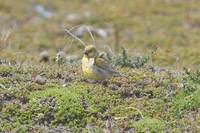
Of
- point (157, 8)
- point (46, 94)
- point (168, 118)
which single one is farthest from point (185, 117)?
point (157, 8)

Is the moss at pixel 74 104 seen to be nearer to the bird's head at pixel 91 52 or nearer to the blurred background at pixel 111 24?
the bird's head at pixel 91 52

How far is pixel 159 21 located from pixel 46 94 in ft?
51.9

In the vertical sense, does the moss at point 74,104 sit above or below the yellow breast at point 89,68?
below

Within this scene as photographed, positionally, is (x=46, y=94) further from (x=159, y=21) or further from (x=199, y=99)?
(x=159, y=21)

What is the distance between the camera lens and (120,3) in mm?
28188

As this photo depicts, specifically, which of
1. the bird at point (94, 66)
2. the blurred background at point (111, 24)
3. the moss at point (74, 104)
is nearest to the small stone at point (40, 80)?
the moss at point (74, 104)

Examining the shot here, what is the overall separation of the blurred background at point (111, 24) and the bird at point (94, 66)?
8055 millimetres

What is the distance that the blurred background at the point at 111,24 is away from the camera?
2092 centimetres

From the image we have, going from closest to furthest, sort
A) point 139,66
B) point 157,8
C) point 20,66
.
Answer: point 20,66
point 139,66
point 157,8

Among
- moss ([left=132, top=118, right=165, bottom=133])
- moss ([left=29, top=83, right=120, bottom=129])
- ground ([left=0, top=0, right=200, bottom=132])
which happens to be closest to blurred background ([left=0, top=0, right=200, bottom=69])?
ground ([left=0, top=0, right=200, bottom=132])

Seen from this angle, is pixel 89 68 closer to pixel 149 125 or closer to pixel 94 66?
pixel 94 66

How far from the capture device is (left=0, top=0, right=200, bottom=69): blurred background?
→ 20.9 m

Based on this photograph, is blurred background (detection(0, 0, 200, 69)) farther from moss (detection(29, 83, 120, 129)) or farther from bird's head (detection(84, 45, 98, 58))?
moss (detection(29, 83, 120, 129))

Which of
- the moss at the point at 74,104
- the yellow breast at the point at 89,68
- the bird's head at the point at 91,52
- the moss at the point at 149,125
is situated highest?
the bird's head at the point at 91,52
